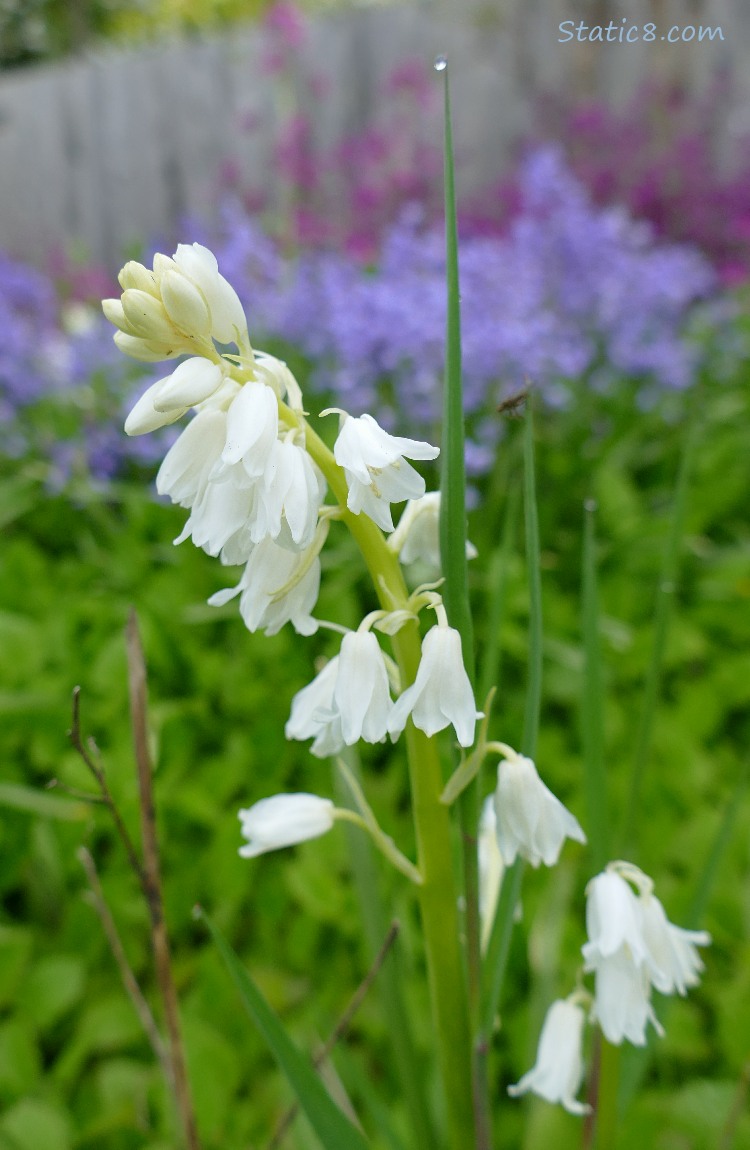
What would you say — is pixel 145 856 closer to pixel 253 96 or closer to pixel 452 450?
pixel 452 450

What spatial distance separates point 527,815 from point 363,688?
0.17 m

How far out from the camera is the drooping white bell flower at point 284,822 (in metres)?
0.77

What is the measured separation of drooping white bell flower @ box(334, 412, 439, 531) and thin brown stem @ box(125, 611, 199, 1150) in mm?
203

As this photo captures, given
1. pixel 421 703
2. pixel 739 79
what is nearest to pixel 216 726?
pixel 421 703

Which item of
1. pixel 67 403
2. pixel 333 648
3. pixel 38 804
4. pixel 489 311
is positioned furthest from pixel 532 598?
pixel 67 403

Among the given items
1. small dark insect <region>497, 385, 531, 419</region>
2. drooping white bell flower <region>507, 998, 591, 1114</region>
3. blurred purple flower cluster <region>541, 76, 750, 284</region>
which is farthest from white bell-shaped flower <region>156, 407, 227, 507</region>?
blurred purple flower cluster <region>541, 76, 750, 284</region>

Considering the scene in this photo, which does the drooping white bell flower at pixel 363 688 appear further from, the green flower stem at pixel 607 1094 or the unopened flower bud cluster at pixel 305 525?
the green flower stem at pixel 607 1094

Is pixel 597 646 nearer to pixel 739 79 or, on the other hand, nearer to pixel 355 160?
pixel 355 160

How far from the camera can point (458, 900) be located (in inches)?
29.7

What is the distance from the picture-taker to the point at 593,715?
2.73 feet

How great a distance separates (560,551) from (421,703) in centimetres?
189

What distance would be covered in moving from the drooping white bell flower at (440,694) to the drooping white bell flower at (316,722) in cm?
11

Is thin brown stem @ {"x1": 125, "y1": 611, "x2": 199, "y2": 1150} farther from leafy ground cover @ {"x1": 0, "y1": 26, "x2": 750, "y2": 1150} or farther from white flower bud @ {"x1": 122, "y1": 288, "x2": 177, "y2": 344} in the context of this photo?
white flower bud @ {"x1": 122, "y1": 288, "x2": 177, "y2": 344}

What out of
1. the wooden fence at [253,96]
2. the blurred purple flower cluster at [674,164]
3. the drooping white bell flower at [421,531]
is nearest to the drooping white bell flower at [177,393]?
the drooping white bell flower at [421,531]
